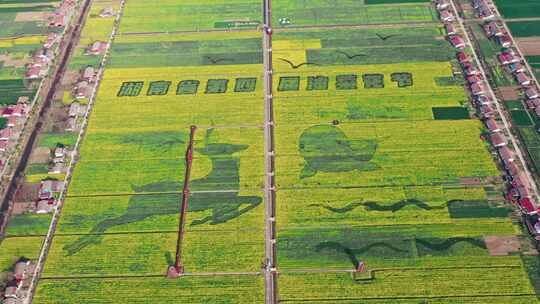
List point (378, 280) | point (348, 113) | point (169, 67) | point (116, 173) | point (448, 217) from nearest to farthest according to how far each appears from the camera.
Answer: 1. point (378, 280)
2. point (448, 217)
3. point (116, 173)
4. point (348, 113)
5. point (169, 67)

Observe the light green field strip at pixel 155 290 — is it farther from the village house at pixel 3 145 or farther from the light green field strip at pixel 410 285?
the village house at pixel 3 145

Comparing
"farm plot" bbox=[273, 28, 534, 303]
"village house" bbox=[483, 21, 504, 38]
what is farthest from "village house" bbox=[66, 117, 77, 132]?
"village house" bbox=[483, 21, 504, 38]

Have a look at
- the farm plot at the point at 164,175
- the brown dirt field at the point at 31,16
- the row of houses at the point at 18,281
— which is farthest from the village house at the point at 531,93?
the brown dirt field at the point at 31,16

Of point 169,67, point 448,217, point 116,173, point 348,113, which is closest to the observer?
point 448,217

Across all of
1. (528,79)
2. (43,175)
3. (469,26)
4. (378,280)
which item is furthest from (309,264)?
(469,26)

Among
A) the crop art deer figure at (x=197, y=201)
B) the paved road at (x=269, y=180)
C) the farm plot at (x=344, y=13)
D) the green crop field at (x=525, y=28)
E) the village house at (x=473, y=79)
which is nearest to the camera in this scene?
the paved road at (x=269, y=180)

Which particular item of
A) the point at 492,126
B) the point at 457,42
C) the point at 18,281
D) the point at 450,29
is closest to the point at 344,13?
the point at 450,29

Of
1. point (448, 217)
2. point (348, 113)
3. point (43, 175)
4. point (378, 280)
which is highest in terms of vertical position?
point (348, 113)

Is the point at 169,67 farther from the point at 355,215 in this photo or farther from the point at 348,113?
the point at 355,215
